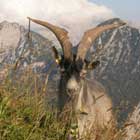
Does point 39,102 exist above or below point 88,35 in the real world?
below

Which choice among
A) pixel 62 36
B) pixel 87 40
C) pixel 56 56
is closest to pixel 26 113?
pixel 56 56

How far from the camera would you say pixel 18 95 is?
33.7ft

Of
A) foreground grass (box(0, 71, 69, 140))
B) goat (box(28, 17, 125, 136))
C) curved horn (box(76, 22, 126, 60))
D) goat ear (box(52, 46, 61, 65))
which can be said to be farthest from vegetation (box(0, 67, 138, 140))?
curved horn (box(76, 22, 126, 60))

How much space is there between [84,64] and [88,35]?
172 centimetres

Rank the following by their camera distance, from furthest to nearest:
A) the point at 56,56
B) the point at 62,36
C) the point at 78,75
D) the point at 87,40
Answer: the point at 87,40, the point at 62,36, the point at 56,56, the point at 78,75

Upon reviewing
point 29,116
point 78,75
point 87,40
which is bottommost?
point 29,116

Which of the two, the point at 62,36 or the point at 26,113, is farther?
the point at 62,36

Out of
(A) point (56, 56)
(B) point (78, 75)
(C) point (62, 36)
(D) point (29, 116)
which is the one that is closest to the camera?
(D) point (29, 116)

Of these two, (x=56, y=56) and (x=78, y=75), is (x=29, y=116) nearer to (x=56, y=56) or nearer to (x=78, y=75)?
(x=78, y=75)

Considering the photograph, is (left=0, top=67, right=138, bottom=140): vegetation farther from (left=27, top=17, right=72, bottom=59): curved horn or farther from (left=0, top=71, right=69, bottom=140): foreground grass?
(left=27, top=17, right=72, bottom=59): curved horn

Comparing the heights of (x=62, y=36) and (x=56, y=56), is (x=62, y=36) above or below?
above

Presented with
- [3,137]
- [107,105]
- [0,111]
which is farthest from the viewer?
[107,105]

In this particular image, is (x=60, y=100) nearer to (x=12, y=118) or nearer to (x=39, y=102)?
(x=39, y=102)

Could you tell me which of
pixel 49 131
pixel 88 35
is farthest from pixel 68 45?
pixel 49 131
